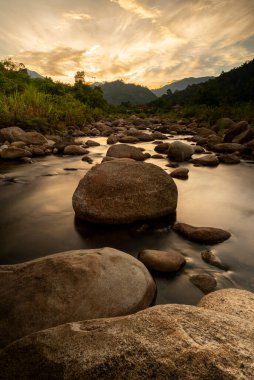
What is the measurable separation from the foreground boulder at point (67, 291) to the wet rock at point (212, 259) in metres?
1.08

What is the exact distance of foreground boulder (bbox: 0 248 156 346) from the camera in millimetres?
1911

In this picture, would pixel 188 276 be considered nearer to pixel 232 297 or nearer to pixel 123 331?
pixel 232 297

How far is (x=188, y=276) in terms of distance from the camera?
296 cm

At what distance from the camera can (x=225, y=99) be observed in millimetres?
37125

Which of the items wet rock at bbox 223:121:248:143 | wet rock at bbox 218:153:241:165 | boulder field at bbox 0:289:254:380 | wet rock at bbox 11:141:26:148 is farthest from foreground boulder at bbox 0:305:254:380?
wet rock at bbox 223:121:248:143

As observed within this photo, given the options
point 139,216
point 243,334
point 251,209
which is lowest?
point 251,209

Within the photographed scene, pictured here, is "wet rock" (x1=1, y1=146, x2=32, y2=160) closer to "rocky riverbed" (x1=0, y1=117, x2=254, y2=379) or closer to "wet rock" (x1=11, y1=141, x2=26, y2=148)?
"rocky riverbed" (x1=0, y1=117, x2=254, y2=379)

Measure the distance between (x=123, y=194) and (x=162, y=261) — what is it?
49.9 inches

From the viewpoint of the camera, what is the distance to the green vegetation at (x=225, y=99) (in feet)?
71.5

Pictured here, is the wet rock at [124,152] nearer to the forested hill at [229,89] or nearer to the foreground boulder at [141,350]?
the foreground boulder at [141,350]

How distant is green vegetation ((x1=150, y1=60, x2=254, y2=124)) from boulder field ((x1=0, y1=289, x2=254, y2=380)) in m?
18.7

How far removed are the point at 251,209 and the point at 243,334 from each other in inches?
178

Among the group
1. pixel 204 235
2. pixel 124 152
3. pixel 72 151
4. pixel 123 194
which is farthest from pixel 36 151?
pixel 204 235

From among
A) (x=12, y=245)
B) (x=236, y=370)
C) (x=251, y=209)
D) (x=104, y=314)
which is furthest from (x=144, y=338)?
(x=251, y=209)
